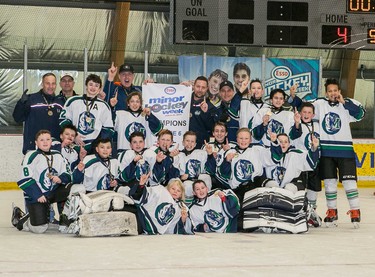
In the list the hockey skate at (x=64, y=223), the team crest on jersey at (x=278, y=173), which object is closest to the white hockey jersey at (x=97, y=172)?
the hockey skate at (x=64, y=223)

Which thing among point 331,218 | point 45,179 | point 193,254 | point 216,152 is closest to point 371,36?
point 331,218

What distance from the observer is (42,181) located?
8.06m

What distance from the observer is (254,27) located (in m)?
13.1

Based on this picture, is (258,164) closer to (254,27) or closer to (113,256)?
(113,256)

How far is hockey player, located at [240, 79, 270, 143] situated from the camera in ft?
29.1

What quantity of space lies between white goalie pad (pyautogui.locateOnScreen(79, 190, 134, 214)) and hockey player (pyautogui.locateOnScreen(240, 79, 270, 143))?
167 centimetres

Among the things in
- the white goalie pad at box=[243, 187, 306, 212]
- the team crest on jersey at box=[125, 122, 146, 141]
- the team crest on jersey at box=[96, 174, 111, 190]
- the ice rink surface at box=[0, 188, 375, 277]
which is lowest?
the ice rink surface at box=[0, 188, 375, 277]

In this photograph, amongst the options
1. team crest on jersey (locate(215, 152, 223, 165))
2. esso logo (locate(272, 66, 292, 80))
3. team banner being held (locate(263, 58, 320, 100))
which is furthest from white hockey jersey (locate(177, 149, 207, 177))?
esso logo (locate(272, 66, 292, 80))

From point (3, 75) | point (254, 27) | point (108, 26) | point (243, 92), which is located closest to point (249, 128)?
point (243, 92)

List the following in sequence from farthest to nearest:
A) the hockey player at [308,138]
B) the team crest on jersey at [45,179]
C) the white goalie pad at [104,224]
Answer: the hockey player at [308,138], the team crest on jersey at [45,179], the white goalie pad at [104,224]

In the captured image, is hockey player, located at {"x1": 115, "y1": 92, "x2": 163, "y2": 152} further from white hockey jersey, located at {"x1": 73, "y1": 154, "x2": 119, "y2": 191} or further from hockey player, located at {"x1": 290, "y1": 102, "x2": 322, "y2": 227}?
hockey player, located at {"x1": 290, "y1": 102, "x2": 322, "y2": 227}

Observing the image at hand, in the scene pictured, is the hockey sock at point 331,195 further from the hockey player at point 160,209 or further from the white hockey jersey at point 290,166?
the hockey player at point 160,209

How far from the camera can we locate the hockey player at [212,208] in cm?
799

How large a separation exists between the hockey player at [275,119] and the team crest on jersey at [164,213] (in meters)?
1.35
